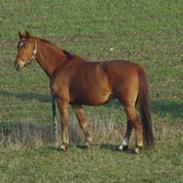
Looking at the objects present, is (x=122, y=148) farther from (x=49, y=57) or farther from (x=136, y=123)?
(x=49, y=57)

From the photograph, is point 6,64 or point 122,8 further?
point 122,8

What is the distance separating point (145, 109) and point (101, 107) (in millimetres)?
5143

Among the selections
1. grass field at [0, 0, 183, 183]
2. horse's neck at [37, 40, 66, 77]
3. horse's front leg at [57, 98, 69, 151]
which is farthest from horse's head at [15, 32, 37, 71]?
grass field at [0, 0, 183, 183]

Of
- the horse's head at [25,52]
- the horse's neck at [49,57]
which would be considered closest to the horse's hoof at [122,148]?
the horse's neck at [49,57]

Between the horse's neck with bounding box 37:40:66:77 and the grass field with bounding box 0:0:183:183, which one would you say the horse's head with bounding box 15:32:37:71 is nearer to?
the horse's neck with bounding box 37:40:66:77

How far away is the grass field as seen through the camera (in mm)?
11047

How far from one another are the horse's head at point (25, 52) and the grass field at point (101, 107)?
1277mm

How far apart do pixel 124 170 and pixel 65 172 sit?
79 cm

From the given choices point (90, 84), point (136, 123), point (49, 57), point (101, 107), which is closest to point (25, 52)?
point (49, 57)

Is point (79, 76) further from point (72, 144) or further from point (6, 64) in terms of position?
point (6, 64)

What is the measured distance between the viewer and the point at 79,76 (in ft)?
40.7

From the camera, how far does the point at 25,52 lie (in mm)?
12602

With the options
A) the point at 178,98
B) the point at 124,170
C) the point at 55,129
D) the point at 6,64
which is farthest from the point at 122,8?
the point at 124,170

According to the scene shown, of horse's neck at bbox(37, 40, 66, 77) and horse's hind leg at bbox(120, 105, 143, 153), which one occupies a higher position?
horse's neck at bbox(37, 40, 66, 77)
